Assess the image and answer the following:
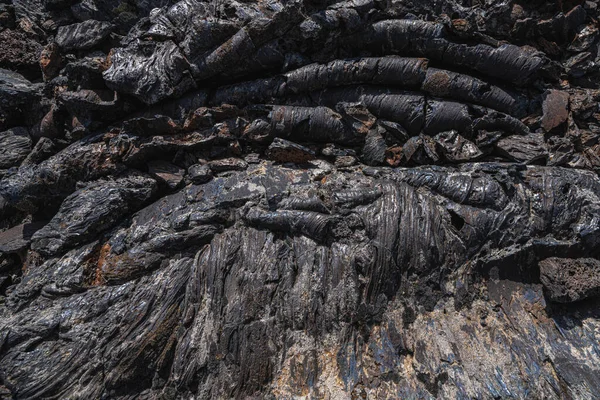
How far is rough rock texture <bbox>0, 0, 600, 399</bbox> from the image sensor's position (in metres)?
4.89

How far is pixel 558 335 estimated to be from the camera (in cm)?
497

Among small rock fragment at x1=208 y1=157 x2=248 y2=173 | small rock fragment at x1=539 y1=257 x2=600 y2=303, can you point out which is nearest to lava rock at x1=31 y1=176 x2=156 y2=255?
small rock fragment at x1=208 y1=157 x2=248 y2=173

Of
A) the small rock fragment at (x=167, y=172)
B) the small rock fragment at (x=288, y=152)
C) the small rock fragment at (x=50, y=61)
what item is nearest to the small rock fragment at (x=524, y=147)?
the small rock fragment at (x=288, y=152)

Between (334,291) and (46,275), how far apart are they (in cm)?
432

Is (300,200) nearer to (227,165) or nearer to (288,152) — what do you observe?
(288,152)

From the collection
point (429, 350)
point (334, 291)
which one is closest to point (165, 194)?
point (334, 291)

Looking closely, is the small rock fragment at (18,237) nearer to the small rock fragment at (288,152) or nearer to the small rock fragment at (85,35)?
the small rock fragment at (85,35)

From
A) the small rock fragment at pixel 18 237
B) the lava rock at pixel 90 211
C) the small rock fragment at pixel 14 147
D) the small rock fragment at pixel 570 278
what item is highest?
the small rock fragment at pixel 14 147

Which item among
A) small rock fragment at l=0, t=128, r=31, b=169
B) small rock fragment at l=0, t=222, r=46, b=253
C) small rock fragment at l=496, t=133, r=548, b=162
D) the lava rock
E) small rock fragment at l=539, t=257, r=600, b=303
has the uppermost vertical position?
small rock fragment at l=0, t=128, r=31, b=169

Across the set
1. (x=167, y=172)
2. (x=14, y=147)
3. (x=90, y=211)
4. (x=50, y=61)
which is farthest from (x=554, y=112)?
(x=14, y=147)

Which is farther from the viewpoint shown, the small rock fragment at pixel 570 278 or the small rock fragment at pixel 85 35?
the small rock fragment at pixel 85 35

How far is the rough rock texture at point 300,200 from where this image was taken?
16.0ft

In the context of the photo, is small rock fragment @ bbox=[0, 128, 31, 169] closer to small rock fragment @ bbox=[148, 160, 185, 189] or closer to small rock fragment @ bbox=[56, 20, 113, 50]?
small rock fragment @ bbox=[56, 20, 113, 50]

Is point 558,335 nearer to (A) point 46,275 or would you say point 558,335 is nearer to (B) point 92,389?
(B) point 92,389
